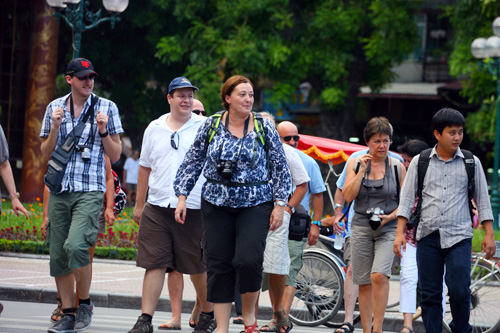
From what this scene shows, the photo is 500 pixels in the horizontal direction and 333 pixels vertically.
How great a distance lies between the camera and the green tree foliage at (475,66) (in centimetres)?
2347

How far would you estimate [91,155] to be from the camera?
7.04 metres

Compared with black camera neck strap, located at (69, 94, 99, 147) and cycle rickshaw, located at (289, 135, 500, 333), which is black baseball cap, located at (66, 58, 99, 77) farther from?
cycle rickshaw, located at (289, 135, 500, 333)

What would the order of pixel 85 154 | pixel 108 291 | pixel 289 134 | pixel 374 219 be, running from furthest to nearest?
pixel 108 291, pixel 289 134, pixel 374 219, pixel 85 154

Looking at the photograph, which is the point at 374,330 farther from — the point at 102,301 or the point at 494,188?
the point at 494,188

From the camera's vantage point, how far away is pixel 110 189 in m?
7.43

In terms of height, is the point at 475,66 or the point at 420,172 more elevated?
A: the point at 475,66

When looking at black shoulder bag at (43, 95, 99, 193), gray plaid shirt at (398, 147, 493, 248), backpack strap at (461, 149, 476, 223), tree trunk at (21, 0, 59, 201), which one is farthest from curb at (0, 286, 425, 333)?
tree trunk at (21, 0, 59, 201)

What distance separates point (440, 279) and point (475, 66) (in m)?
18.1

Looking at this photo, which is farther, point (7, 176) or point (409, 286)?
point (409, 286)

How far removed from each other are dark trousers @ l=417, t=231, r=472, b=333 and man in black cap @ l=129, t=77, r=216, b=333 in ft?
5.70

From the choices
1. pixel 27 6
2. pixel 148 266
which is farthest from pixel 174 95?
pixel 27 6

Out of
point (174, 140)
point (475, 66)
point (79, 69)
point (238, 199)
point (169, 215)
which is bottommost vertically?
point (169, 215)

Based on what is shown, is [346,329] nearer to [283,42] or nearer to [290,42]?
[283,42]

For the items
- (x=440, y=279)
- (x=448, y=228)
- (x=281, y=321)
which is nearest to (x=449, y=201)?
(x=448, y=228)
